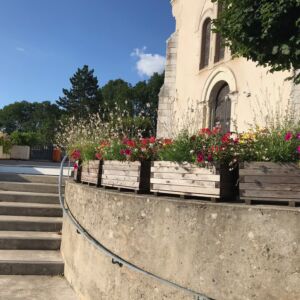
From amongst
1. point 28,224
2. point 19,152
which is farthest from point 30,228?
point 19,152

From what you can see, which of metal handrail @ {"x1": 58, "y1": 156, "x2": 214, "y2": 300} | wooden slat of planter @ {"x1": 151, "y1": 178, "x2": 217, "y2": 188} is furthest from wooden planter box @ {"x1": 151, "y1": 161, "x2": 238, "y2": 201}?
metal handrail @ {"x1": 58, "y1": 156, "x2": 214, "y2": 300}

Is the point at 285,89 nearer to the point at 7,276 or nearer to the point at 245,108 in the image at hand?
the point at 245,108

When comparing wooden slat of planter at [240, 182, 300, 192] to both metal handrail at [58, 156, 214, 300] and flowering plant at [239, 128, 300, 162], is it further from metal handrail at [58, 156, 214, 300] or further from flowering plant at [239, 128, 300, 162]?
metal handrail at [58, 156, 214, 300]

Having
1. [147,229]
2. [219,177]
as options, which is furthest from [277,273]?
[147,229]

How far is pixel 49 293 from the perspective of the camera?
17.6ft

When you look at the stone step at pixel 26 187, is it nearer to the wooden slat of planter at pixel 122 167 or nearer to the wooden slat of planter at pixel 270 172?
the wooden slat of planter at pixel 122 167

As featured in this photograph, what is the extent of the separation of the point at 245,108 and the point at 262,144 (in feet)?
29.9

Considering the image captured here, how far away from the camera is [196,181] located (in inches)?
162

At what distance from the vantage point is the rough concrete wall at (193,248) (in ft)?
10.7

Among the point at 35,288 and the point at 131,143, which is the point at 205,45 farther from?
the point at 35,288

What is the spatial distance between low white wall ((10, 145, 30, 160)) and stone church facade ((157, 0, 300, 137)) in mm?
11602

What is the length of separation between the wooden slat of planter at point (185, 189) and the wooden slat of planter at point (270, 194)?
287mm

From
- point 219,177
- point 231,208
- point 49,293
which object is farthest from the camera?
point 49,293

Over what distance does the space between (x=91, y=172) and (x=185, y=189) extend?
2.16 m
